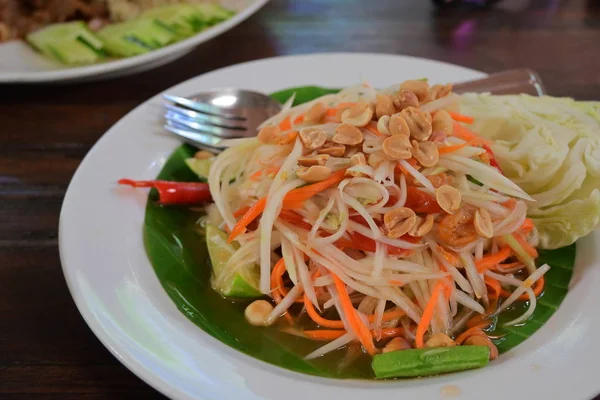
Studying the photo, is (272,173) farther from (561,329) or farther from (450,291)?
(561,329)

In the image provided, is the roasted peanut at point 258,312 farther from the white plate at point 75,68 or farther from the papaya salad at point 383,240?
the white plate at point 75,68

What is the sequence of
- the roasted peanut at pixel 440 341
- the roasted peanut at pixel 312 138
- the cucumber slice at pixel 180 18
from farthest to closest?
the cucumber slice at pixel 180 18 → the roasted peanut at pixel 312 138 → the roasted peanut at pixel 440 341

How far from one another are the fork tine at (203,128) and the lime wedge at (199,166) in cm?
17

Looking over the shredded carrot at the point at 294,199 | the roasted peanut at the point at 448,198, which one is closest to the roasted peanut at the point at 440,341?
the roasted peanut at the point at 448,198

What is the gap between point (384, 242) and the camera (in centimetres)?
180

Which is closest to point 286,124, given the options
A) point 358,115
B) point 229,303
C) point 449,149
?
point 358,115

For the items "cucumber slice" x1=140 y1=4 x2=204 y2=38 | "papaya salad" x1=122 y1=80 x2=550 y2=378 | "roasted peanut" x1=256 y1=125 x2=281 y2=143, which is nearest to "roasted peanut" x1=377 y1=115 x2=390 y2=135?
"papaya salad" x1=122 y1=80 x2=550 y2=378

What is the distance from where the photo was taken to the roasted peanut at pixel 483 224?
69.1 inches

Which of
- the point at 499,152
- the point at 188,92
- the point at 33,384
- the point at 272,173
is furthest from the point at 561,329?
the point at 188,92

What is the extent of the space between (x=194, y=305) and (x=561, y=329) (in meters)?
1.11

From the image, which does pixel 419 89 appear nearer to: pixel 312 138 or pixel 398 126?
pixel 398 126

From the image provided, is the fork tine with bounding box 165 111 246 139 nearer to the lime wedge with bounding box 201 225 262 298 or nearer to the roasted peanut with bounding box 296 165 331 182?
the lime wedge with bounding box 201 225 262 298

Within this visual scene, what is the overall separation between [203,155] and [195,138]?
0.09 m

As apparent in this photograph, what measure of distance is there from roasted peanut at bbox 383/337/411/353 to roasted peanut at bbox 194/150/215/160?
1.17 meters
